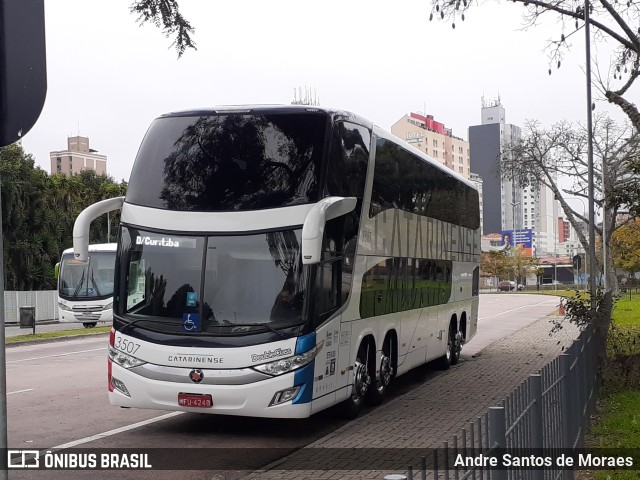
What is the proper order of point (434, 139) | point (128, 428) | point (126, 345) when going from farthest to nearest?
point (434, 139) → point (128, 428) → point (126, 345)

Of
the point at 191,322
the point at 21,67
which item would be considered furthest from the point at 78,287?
the point at 21,67

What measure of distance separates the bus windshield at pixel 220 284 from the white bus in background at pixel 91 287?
1033 inches

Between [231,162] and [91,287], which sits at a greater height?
[231,162]

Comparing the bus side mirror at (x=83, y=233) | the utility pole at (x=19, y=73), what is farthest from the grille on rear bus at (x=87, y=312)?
the utility pole at (x=19, y=73)

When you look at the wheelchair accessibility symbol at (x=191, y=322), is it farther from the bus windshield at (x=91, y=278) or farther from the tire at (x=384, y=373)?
the bus windshield at (x=91, y=278)

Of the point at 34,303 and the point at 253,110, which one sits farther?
the point at 34,303

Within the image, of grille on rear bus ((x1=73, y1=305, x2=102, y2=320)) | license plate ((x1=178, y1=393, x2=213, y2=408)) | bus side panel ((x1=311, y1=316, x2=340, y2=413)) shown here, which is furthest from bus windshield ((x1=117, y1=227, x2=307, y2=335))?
grille on rear bus ((x1=73, y1=305, x2=102, y2=320))

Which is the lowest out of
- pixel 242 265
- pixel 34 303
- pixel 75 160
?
pixel 34 303

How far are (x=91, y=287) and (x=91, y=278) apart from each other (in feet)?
1.26

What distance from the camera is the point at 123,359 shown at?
980 centimetres

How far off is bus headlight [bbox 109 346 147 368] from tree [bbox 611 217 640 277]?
157 ft

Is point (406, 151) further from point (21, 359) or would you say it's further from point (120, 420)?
point (21, 359)

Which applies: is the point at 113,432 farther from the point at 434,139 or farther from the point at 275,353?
the point at 434,139

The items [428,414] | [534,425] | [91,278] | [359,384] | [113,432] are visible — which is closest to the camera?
[534,425]
